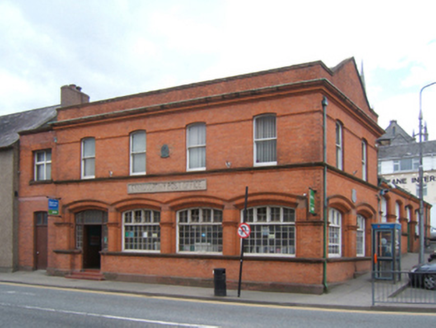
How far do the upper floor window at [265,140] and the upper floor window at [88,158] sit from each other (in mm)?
8685

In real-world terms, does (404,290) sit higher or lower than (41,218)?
lower

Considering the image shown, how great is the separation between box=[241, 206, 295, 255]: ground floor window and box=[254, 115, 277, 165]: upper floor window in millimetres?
1865

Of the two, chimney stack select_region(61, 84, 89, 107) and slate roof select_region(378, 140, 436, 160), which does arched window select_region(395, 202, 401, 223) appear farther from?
slate roof select_region(378, 140, 436, 160)

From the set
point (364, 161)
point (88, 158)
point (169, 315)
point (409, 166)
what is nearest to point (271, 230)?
point (169, 315)

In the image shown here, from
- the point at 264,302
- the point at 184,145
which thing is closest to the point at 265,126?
the point at 184,145

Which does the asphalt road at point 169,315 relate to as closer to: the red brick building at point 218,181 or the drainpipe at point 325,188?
the drainpipe at point 325,188

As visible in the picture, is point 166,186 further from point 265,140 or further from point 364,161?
point 364,161

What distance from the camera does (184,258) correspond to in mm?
19703

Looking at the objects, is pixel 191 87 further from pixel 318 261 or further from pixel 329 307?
pixel 329 307

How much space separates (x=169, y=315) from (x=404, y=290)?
9.03 meters

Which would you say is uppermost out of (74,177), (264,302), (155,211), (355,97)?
(355,97)

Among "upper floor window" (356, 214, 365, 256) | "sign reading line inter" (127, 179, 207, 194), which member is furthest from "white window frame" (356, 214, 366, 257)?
"sign reading line inter" (127, 179, 207, 194)

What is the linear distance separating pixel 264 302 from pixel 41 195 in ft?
48.3

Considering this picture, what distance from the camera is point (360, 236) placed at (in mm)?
22375
